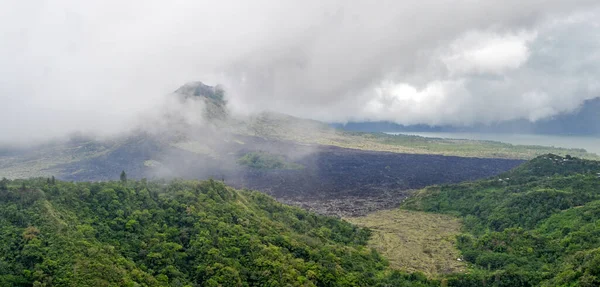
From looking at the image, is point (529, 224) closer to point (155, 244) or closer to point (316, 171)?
point (155, 244)

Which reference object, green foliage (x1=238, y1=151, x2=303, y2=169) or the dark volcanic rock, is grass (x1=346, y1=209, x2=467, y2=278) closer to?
the dark volcanic rock

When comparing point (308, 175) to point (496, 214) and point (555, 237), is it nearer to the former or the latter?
point (496, 214)

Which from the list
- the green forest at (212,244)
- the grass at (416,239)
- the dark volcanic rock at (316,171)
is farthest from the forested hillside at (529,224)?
the dark volcanic rock at (316,171)

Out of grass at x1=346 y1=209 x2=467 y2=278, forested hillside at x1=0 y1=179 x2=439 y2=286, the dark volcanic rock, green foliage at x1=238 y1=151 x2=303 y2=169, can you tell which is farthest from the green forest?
green foliage at x1=238 y1=151 x2=303 y2=169

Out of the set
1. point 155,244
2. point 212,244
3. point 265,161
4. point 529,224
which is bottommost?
point 265,161

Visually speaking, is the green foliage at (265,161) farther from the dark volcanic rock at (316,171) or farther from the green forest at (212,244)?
the green forest at (212,244)

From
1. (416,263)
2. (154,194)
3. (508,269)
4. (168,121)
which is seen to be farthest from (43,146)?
(508,269)

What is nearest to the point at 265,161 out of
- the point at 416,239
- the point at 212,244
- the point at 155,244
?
the point at 416,239

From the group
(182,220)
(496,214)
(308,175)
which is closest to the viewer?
(182,220)
